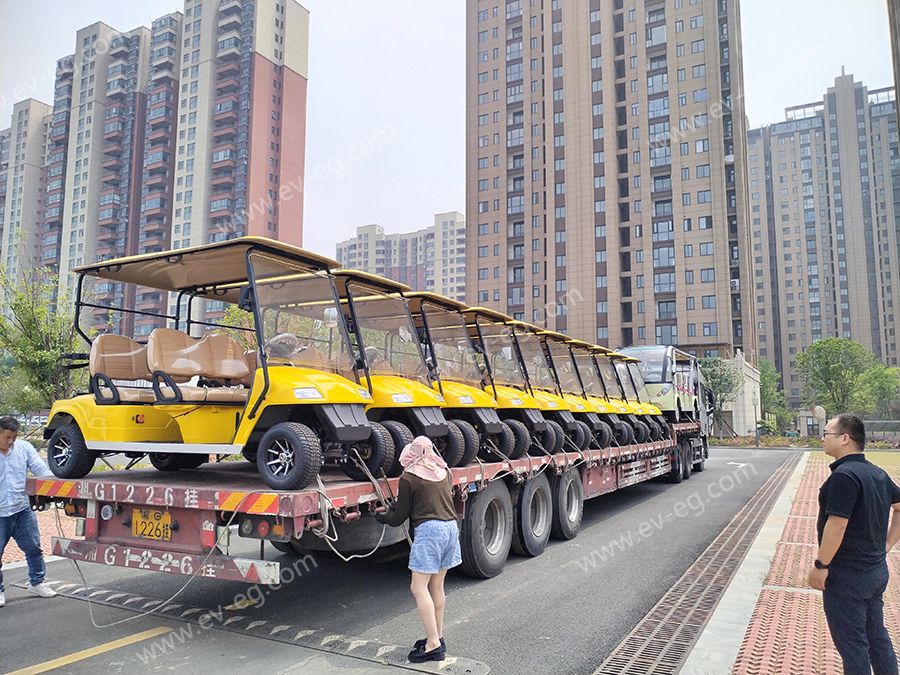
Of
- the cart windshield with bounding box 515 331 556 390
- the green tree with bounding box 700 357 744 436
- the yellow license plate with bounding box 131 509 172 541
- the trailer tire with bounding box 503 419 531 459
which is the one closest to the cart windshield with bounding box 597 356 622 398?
the cart windshield with bounding box 515 331 556 390

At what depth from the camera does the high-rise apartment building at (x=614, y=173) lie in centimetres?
6397

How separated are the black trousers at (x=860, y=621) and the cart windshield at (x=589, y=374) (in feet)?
26.1

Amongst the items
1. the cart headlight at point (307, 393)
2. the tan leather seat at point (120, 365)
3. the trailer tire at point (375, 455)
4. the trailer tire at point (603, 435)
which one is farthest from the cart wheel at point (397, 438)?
the trailer tire at point (603, 435)

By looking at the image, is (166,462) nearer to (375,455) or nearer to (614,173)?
(375,455)

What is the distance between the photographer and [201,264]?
20.4 feet

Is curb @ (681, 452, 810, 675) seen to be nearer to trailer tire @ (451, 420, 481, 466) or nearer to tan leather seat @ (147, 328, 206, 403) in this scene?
trailer tire @ (451, 420, 481, 466)

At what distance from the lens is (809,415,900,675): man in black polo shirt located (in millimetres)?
3494

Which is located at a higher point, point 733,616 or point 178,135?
point 178,135

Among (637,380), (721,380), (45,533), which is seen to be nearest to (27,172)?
(721,380)

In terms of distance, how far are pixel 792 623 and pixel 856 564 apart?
222cm

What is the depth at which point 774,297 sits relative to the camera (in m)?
120

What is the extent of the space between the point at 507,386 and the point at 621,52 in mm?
72590

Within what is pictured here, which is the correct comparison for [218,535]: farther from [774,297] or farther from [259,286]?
[774,297]

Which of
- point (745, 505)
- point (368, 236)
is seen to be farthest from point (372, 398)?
point (368, 236)
